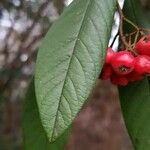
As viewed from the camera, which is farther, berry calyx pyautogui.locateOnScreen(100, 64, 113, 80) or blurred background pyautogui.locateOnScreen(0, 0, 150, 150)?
blurred background pyautogui.locateOnScreen(0, 0, 150, 150)

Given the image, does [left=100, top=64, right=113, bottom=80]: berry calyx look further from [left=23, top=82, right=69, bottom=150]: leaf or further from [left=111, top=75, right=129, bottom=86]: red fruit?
[left=23, top=82, right=69, bottom=150]: leaf

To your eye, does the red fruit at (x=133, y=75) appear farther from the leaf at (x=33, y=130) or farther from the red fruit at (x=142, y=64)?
the leaf at (x=33, y=130)

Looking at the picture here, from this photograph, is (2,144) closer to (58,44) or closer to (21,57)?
(21,57)

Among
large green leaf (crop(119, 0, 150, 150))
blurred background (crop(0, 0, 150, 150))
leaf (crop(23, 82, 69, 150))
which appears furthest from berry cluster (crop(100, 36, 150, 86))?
blurred background (crop(0, 0, 150, 150))

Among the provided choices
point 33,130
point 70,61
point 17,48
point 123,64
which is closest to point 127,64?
point 123,64

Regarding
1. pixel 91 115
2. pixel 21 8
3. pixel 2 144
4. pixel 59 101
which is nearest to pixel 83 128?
pixel 91 115

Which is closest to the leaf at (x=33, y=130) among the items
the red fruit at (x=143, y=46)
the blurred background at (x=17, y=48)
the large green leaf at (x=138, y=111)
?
the large green leaf at (x=138, y=111)

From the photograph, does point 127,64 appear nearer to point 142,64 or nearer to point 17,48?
point 142,64
